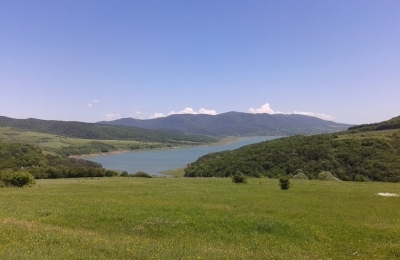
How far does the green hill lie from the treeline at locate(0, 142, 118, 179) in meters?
36.3

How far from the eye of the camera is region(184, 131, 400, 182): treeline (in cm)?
6856

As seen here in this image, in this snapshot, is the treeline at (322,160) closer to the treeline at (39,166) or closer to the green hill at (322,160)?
the green hill at (322,160)

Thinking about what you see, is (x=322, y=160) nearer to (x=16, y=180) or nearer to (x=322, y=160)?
(x=322, y=160)

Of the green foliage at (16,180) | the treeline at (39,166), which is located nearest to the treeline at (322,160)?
the treeline at (39,166)

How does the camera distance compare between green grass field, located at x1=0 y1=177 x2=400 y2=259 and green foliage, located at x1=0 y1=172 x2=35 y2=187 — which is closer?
green grass field, located at x1=0 y1=177 x2=400 y2=259

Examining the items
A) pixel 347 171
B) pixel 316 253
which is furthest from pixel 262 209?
pixel 347 171

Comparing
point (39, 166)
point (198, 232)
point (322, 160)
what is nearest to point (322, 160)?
point (322, 160)

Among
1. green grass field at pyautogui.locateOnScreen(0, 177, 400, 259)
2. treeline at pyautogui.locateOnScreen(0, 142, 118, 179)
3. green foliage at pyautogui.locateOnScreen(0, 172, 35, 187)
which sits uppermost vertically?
green grass field at pyautogui.locateOnScreen(0, 177, 400, 259)

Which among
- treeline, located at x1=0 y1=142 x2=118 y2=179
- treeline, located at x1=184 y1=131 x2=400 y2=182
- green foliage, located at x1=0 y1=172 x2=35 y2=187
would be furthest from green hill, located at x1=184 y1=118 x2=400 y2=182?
green foliage, located at x1=0 y1=172 x2=35 y2=187

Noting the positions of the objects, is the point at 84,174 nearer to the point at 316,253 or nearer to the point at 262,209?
the point at 262,209

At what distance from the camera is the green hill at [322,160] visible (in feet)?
225

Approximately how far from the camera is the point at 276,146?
101375 mm

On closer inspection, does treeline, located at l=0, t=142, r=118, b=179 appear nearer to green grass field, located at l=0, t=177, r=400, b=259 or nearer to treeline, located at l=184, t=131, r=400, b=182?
green grass field, located at l=0, t=177, r=400, b=259

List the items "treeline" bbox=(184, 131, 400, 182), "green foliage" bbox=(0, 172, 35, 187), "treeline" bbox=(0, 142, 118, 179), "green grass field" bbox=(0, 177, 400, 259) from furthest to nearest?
"treeline" bbox=(184, 131, 400, 182) < "treeline" bbox=(0, 142, 118, 179) < "green foliage" bbox=(0, 172, 35, 187) < "green grass field" bbox=(0, 177, 400, 259)
